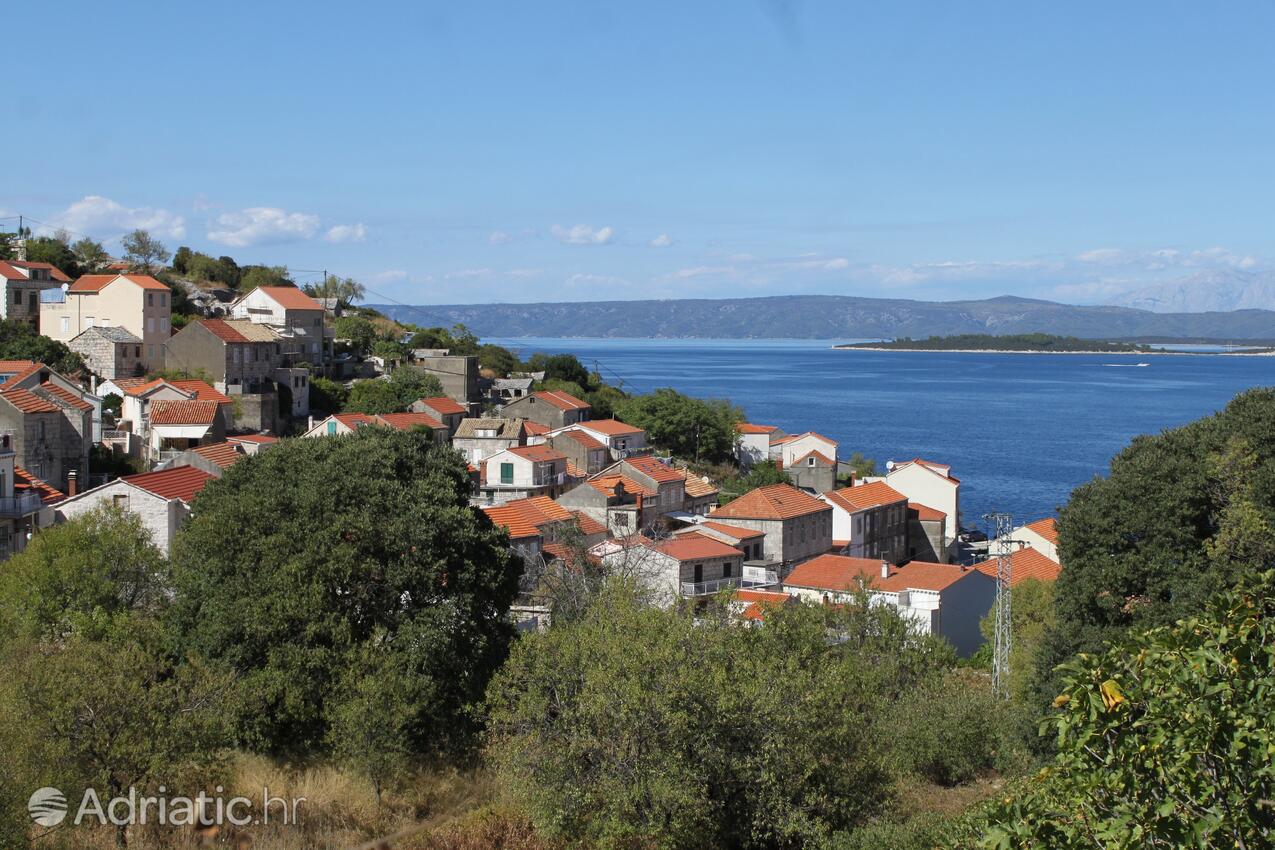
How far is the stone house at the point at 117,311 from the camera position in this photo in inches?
2014

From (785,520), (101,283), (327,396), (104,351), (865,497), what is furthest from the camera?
(327,396)

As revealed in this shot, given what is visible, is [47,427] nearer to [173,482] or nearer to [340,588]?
[173,482]

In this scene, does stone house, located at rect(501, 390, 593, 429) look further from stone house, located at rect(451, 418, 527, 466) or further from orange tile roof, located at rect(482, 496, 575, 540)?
orange tile roof, located at rect(482, 496, 575, 540)

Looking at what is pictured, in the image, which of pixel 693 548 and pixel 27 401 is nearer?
pixel 27 401

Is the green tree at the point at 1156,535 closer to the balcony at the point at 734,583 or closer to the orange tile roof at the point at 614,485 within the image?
the balcony at the point at 734,583

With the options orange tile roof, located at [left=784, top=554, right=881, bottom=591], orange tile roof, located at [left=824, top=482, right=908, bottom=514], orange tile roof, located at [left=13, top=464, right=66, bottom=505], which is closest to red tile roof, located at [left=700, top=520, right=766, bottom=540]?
orange tile roof, located at [left=784, top=554, right=881, bottom=591]

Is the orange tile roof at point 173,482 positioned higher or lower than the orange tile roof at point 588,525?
higher

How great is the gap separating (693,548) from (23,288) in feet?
118

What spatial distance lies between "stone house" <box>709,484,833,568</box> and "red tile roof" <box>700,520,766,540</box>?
0.40 metres

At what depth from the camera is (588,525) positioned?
3875 cm

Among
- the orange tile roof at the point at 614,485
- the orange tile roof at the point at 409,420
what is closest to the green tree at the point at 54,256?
the orange tile roof at the point at 409,420

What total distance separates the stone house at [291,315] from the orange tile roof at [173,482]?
28.3 m

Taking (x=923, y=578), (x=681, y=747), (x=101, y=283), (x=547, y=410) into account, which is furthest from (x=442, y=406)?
(x=681, y=747)

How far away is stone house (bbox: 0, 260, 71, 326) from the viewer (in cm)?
5334
